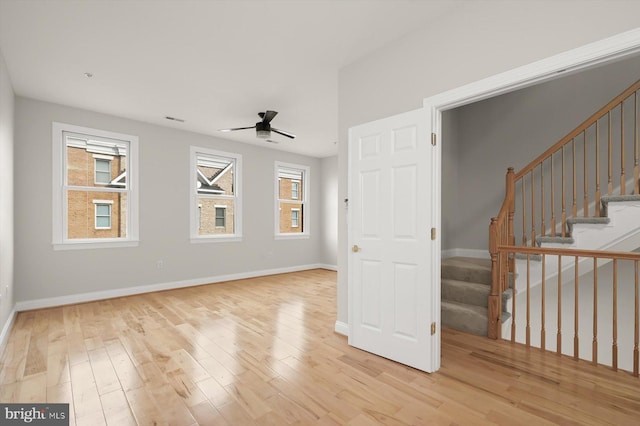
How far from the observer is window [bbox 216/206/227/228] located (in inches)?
239

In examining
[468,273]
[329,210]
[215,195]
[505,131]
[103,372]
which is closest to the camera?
[103,372]

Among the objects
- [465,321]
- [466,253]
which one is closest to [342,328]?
[465,321]

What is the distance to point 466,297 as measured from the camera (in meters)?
3.51

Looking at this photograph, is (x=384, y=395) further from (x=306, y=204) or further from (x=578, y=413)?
(x=306, y=204)

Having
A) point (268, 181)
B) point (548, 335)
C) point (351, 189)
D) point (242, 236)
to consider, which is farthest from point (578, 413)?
point (268, 181)

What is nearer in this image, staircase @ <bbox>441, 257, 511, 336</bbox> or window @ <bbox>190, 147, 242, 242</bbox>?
staircase @ <bbox>441, 257, 511, 336</bbox>

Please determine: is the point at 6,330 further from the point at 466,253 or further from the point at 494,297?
the point at 466,253

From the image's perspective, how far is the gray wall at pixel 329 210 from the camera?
731 centimetres

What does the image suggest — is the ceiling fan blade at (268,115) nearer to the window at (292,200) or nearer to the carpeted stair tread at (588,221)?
the window at (292,200)

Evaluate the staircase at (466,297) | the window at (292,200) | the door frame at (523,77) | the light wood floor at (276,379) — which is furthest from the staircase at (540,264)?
the window at (292,200)

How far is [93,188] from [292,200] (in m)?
3.85

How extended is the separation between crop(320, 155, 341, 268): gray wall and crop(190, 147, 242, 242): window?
2.22m

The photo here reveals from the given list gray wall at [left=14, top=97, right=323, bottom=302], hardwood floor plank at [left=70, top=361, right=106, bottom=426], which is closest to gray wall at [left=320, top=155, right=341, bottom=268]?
gray wall at [left=14, top=97, right=323, bottom=302]

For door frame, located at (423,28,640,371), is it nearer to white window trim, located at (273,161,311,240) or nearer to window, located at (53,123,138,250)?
window, located at (53,123,138,250)
